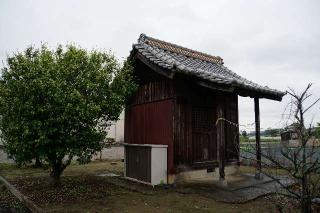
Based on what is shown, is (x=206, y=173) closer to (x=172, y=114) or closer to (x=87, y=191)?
(x=172, y=114)

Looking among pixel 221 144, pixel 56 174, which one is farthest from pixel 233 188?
pixel 56 174

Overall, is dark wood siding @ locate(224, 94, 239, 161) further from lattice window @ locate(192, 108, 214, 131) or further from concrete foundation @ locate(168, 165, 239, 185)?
lattice window @ locate(192, 108, 214, 131)

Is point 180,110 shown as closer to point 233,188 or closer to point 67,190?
point 233,188

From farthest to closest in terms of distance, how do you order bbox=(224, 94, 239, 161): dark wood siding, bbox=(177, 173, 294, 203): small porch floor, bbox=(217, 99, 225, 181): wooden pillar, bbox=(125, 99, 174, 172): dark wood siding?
bbox=(224, 94, 239, 161): dark wood siding, bbox=(125, 99, 174, 172): dark wood siding, bbox=(217, 99, 225, 181): wooden pillar, bbox=(177, 173, 294, 203): small porch floor

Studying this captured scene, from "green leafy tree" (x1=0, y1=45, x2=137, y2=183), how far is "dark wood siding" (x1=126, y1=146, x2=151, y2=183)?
1517mm

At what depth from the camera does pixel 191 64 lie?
43.5 ft

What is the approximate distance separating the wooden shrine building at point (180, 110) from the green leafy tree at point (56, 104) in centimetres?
172

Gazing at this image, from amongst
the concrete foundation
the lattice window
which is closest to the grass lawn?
Answer: the concrete foundation

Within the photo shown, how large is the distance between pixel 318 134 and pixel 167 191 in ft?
21.0

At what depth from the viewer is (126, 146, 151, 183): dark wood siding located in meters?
10.6

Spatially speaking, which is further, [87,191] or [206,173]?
[206,173]

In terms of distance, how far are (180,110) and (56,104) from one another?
438 centimetres

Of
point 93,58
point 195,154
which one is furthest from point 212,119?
point 93,58

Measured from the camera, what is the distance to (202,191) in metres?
9.45
